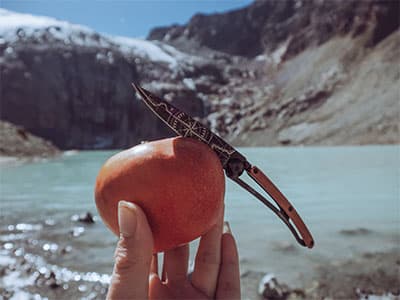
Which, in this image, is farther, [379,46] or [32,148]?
[379,46]

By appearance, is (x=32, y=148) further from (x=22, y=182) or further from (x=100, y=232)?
(x=100, y=232)

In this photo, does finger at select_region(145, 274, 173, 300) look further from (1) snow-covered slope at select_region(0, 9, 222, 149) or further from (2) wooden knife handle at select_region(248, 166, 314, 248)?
(1) snow-covered slope at select_region(0, 9, 222, 149)

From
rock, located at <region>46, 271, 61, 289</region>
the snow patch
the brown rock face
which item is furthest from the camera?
the snow patch

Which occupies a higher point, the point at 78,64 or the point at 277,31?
the point at 277,31

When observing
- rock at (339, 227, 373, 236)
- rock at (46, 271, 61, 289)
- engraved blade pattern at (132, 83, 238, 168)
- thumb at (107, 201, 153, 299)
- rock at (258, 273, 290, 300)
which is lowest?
rock at (46, 271, 61, 289)

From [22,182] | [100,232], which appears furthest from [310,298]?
[22,182]

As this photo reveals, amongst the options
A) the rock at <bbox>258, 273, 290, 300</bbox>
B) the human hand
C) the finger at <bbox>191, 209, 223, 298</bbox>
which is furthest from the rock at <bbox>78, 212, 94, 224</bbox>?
the finger at <bbox>191, 209, 223, 298</bbox>

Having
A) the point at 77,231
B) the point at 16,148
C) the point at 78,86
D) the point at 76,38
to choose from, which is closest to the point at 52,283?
the point at 77,231
